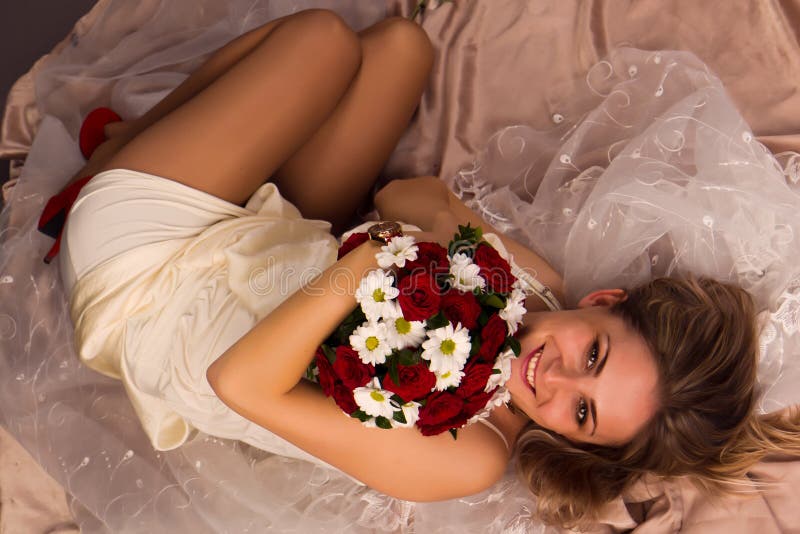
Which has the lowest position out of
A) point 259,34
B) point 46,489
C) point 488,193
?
point 46,489

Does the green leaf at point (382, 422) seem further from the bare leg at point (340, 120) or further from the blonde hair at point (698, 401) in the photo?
the bare leg at point (340, 120)

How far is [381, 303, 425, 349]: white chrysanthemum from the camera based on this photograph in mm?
1897

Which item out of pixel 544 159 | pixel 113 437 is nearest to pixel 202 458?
pixel 113 437

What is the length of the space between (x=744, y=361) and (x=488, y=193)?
131cm

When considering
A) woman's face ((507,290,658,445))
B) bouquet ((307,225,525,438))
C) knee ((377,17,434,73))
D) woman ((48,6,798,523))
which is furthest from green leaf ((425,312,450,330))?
knee ((377,17,434,73))

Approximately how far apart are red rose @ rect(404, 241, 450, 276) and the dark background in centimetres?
271

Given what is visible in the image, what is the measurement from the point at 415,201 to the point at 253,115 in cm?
72

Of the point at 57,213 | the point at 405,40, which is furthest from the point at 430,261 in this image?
the point at 57,213

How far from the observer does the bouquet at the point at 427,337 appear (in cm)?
189

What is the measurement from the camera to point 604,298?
103 inches

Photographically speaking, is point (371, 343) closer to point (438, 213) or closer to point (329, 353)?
point (329, 353)

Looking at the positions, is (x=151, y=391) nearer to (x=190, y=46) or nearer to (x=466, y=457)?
(x=466, y=457)

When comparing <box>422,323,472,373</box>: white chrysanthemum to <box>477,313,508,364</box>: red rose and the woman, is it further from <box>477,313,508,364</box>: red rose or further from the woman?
the woman

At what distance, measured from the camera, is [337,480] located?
114 inches
